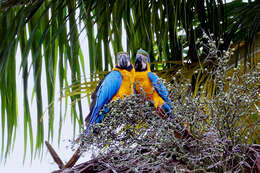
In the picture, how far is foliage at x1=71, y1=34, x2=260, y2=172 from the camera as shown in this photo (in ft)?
2.62

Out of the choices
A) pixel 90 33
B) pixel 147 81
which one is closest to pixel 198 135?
pixel 147 81

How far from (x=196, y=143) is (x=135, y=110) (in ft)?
0.53

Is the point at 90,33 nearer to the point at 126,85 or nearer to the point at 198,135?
the point at 126,85

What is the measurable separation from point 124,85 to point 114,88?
0.03m

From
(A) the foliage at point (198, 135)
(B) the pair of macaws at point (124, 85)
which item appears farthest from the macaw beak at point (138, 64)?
(A) the foliage at point (198, 135)

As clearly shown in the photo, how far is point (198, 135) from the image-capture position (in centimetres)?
82

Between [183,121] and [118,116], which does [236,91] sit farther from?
[118,116]

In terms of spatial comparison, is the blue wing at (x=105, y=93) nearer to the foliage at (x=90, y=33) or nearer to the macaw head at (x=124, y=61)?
the macaw head at (x=124, y=61)

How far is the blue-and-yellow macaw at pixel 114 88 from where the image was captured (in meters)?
1.07

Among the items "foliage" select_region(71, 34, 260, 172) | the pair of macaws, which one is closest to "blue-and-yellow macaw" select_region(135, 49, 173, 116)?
the pair of macaws

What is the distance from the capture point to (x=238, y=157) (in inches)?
32.5

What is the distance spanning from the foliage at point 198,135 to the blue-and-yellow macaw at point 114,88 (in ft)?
0.63

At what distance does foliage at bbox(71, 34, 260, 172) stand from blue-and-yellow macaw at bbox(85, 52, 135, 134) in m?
0.19

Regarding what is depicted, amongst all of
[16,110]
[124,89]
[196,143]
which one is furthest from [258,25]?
[16,110]
